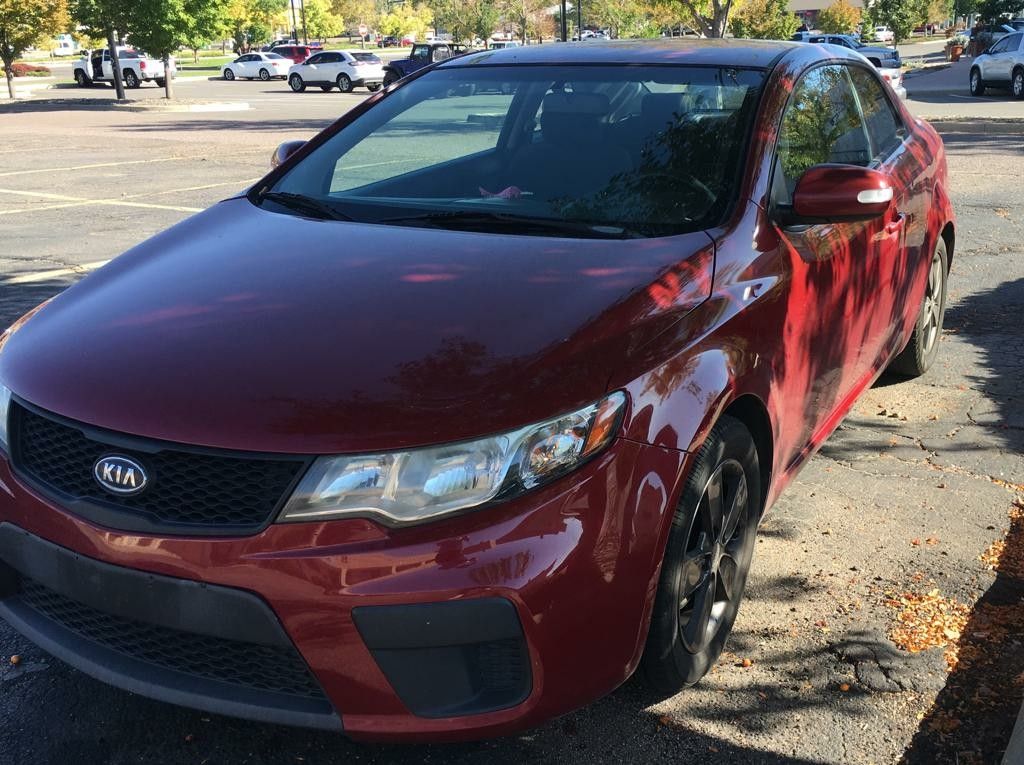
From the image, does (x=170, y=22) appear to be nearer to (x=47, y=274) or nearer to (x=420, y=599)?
(x=47, y=274)

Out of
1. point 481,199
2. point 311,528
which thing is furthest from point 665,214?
point 311,528

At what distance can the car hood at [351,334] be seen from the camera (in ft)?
7.27

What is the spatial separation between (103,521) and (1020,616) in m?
2.67

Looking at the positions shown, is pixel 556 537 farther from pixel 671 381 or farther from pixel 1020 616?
pixel 1020 616

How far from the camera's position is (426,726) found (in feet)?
7.23

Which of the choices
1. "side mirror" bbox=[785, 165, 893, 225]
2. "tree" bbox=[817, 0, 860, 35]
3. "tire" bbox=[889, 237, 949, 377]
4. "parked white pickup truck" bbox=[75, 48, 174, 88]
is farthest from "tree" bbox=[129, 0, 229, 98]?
"tree" bbox=[817, 0, 860, 35]

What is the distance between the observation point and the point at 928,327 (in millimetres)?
5348

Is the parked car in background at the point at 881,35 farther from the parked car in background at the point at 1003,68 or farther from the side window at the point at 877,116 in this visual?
the side window at the point at 877,116

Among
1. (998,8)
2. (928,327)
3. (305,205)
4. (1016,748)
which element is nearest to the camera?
(1016,748)

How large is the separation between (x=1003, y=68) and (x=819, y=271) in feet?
84.8

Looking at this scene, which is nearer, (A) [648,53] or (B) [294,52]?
(A) [648,53]

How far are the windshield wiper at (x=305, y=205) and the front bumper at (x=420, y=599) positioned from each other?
1.40m

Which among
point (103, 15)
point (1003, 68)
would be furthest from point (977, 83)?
point (103, 15)

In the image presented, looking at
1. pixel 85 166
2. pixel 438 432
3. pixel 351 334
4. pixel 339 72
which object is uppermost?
pixel 339 72
